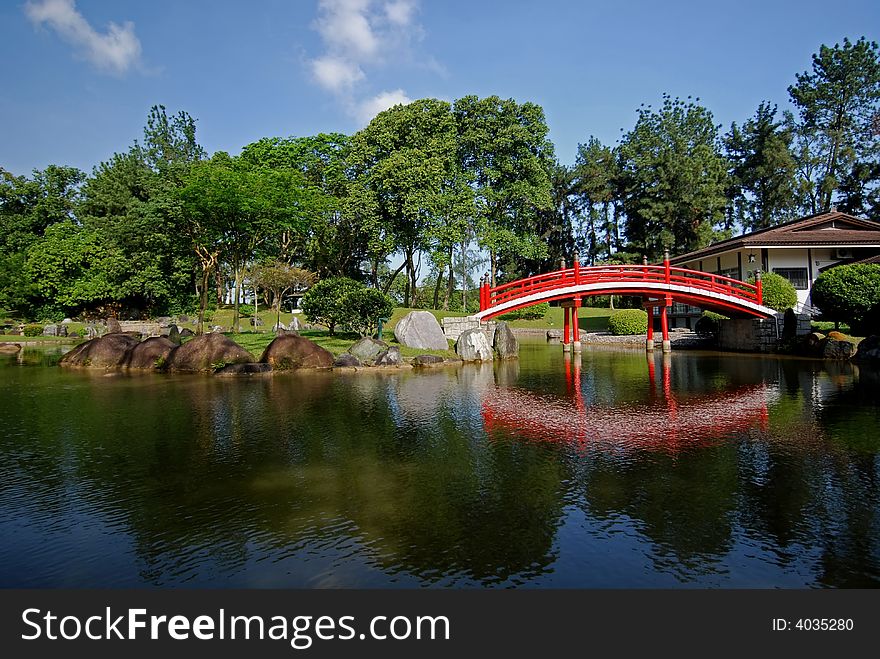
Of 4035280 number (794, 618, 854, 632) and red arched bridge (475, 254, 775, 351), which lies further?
red arched bridge (475, 254, 775, 351)

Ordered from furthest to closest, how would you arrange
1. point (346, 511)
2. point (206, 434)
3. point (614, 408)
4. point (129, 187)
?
point (129, 187)
point (614, 408)
point (206, 434)
point (346, 511)

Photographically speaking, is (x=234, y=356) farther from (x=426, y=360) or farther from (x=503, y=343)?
(x=503, y=343)

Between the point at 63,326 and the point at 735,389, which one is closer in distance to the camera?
the point at 735,389

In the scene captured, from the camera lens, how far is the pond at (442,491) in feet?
16.6

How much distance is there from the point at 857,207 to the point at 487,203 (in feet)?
109

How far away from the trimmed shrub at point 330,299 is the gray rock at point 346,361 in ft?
14.5

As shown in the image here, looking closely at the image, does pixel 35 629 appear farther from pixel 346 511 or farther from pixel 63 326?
pixel 63 326

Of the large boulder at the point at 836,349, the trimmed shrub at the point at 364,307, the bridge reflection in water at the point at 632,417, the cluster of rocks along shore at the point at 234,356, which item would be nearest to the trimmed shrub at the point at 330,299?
the trimmed shrub at the point at 364,307

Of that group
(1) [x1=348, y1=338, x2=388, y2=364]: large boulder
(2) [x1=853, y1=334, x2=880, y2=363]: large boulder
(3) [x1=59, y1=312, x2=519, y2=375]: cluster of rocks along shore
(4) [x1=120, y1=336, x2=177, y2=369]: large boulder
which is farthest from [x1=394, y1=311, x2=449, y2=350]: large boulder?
(2) [x1=853, y1=334, x2=880, y2=363]: large boulder

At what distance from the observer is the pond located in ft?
16.6

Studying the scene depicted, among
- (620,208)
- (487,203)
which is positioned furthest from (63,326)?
(620,208)

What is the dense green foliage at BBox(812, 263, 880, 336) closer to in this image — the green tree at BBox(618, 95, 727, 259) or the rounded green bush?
the rounded green bush

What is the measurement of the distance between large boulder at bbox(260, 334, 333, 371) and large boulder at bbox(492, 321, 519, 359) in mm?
8265

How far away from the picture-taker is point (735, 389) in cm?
1539
